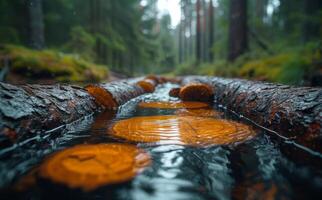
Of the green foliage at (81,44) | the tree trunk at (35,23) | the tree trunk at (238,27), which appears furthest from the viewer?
the green foliage at (81,44)

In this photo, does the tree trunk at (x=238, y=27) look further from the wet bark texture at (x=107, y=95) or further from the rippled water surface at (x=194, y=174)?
the rippled water surface at (x=194, y=174)

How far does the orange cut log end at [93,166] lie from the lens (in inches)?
50.1

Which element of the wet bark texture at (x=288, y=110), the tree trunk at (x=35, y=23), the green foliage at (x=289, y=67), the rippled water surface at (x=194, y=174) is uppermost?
the tree trunk at (x=35, y=23)

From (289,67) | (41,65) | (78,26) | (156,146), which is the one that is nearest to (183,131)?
(156,146)

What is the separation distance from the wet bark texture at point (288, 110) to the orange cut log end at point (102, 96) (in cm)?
190

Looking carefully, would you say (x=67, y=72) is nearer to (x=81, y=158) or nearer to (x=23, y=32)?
(x=81, y=158)

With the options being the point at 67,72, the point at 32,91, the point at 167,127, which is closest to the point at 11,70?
the point at 67,72

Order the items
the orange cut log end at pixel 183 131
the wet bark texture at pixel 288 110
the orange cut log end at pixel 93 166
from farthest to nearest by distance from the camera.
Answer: the orange cut log end at pixel 183 131, the wet bark texture at pixel 288 110, the orange cut log end at pixel 93 166

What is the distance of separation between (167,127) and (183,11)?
2770cm

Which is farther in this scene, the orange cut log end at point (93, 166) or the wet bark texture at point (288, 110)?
the wet bark texture at point (288, 110)

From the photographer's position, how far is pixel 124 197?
1146 millimetres

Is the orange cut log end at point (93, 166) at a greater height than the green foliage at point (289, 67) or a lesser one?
lesser

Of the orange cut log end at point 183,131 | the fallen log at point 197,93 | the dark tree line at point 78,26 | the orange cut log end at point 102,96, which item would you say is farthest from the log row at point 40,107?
the dark tree line at point 78,26

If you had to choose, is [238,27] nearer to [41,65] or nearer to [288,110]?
[41,65]
